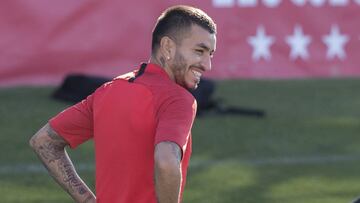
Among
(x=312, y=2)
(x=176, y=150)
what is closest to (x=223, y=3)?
(x=312, y=2)

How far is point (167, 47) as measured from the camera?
347 cm

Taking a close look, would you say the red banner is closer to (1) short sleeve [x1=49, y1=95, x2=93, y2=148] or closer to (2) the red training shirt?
(1) short sleeve [x1=49, y1=95, x2=93, y2=148]

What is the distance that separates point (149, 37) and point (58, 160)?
634 centimetres

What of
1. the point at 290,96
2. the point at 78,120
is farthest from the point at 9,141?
the point at 78,120

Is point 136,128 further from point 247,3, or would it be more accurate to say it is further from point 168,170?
point 247,3

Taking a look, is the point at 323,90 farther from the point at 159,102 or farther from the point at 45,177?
the point at 159,102

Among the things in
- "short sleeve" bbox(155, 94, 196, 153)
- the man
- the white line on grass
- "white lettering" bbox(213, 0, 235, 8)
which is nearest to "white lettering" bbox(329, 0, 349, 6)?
"white lettering" bbox(213, 0, 235, 8)

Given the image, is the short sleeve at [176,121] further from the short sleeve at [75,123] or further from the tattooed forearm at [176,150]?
the short sleeve at [75,123]

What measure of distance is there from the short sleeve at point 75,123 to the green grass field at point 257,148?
2.55 metres

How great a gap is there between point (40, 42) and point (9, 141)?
219cm

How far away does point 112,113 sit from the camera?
336 cm

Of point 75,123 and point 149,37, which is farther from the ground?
point 149,37

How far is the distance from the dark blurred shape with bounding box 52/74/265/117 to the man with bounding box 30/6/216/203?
5.52 metres

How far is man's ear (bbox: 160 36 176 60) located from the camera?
3.45 m
